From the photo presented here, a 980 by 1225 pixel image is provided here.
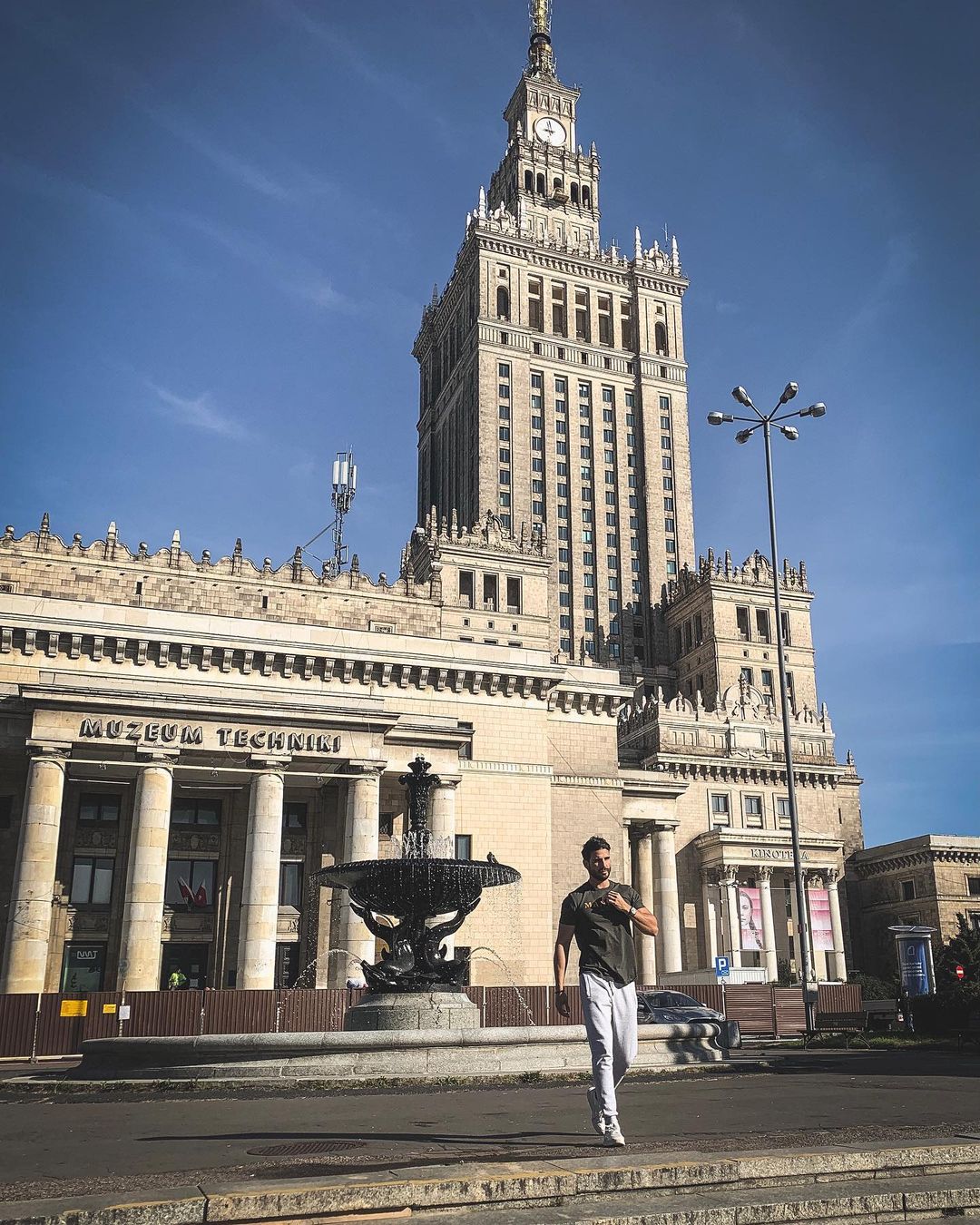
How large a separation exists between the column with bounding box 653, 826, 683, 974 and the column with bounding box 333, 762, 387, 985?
2267cm

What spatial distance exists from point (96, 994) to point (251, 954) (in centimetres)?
822

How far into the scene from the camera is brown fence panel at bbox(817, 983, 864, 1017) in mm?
38344

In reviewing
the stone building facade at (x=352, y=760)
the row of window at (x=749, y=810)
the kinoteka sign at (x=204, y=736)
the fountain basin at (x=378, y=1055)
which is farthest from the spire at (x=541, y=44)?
the fountain basin at (x=378, y=1055)

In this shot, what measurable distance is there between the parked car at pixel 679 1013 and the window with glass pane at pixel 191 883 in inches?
758

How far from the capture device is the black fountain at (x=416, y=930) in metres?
20.7

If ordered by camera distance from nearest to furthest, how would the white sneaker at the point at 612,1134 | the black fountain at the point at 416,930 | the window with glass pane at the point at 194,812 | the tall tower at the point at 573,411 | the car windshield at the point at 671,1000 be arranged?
the white sneaker at the point at 612,1134, the black fountain at the point at 416,930, the car windshield at the point at 671,1000, the window with glass pane at the point at 194,812, the tall tower at the point at 573,411

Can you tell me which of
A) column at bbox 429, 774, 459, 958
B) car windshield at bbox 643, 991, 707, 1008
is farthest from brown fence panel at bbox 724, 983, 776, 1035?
column at bbox 429, 774, 459, 958

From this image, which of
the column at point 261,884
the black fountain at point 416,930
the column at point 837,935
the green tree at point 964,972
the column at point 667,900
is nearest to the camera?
the black fountain at point 416,930

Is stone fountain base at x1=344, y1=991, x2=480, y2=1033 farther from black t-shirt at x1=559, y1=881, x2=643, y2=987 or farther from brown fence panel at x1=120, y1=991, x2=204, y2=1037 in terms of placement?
black t-shirt at x1=559, y1=881, x2=643, y2=987

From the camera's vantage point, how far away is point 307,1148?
9.23 metres

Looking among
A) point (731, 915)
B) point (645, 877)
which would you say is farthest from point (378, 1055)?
point (731, 915)

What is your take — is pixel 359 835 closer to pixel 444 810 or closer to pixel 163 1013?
pixel 444 810

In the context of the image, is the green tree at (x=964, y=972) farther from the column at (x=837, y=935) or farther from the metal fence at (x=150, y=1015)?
the column at (x=837, y=935)

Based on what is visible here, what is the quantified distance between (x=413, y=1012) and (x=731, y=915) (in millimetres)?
53098
